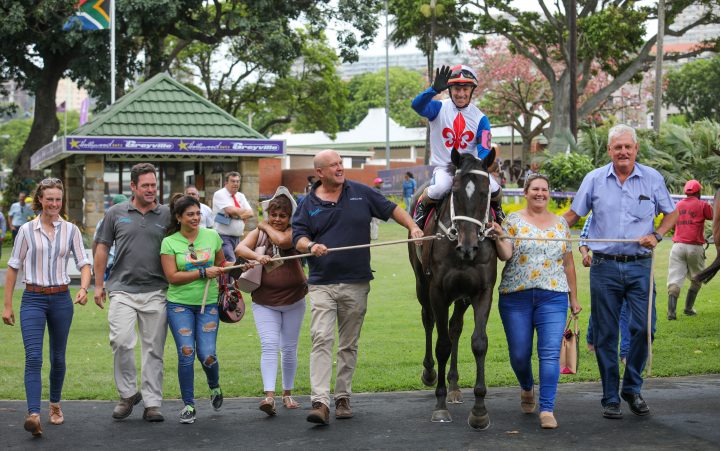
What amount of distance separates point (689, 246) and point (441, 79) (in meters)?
7.02

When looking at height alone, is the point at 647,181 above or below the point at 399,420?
above

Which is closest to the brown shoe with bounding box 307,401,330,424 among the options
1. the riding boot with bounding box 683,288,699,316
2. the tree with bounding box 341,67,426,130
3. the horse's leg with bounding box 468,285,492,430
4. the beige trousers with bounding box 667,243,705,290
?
the horse's leg with bounding box 468,285,492,430

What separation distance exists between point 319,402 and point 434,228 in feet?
6.00

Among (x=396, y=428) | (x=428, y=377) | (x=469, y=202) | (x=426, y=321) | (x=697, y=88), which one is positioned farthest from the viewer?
(x=697, y=88)

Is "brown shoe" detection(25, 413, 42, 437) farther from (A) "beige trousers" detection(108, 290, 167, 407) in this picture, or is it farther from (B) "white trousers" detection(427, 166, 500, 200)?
(B) "white trousers" detection(427, 166, 500, 200)

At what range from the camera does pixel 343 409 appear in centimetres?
855

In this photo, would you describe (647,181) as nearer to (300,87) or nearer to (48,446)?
(48,446)

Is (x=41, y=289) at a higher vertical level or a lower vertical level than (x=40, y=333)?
higher

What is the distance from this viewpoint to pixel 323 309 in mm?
8641

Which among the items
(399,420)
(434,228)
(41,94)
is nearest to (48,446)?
(399,420)

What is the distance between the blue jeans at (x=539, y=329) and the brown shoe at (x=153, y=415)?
9.76 ft

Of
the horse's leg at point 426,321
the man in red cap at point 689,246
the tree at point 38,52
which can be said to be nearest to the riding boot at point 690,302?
the man in red cap at point 689,246

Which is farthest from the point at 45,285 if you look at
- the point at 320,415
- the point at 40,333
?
the point at 320,415

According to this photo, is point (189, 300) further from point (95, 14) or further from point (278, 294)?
point (95, 14)
